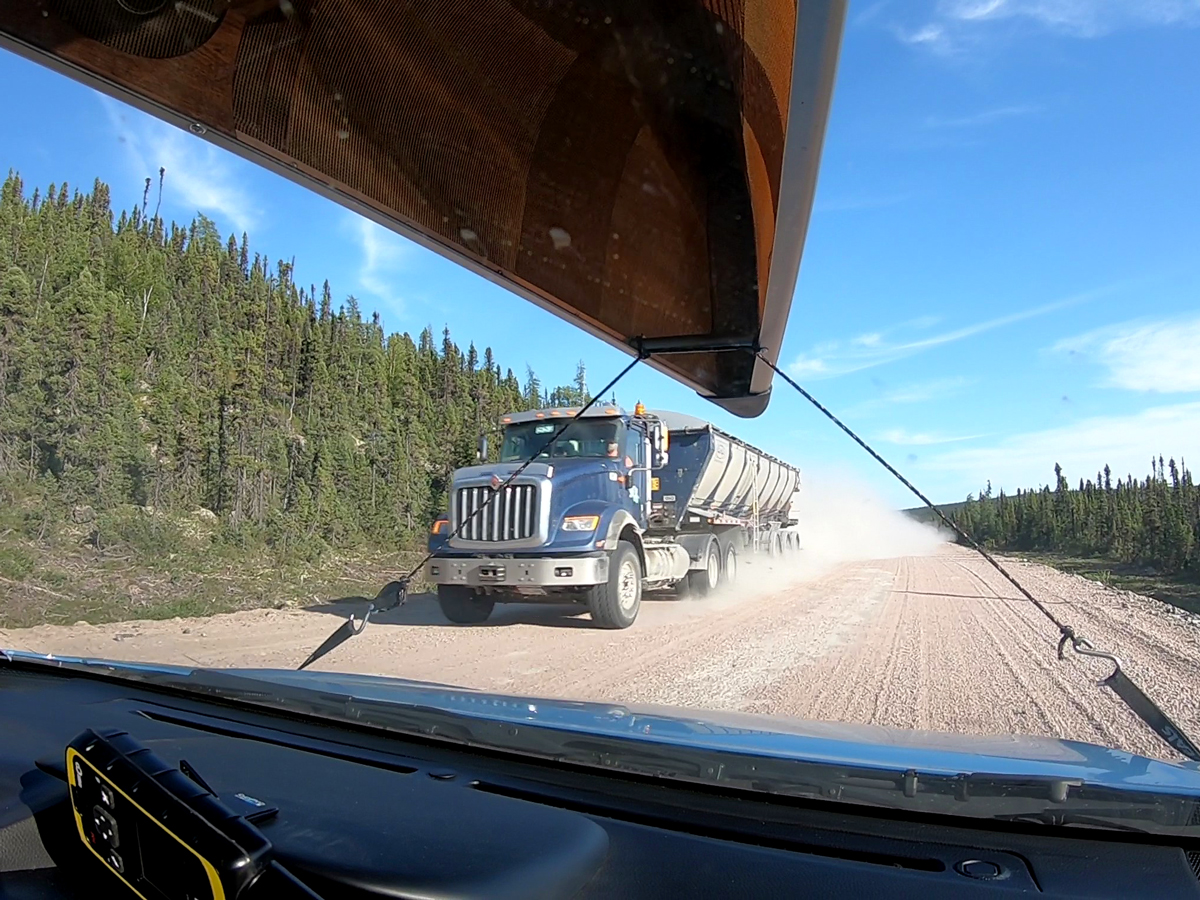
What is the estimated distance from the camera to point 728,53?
3.24m

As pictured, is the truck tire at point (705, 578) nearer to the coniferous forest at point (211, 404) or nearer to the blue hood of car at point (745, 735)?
the coniferous forest at point (211, 404)

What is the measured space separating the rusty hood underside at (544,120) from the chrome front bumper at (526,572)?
4.67 metres

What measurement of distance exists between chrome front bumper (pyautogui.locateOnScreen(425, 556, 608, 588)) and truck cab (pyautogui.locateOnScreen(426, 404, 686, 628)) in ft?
0.04

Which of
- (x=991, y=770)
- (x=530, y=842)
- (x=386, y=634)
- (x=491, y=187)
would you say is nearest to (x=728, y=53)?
(x=491, y=187)

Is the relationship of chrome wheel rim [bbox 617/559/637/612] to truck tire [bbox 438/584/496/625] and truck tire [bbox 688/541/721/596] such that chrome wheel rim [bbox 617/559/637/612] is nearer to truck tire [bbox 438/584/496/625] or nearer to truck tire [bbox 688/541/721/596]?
truck tire [bbox 438/584/496/625]

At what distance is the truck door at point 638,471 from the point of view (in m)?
11.5

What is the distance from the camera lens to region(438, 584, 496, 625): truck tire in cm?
1024

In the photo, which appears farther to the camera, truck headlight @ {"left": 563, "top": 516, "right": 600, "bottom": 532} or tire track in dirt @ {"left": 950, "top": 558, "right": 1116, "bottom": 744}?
truck headlight @ {"left": 563, "top": 516, "right": 600, "bottom": 532}

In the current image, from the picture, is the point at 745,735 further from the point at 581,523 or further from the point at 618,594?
the point at 618,594

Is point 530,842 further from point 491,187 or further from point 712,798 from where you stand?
point 491,187

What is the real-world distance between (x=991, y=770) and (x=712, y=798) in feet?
2.22

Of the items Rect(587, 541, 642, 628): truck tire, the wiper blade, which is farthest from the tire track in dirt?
Rect(587, 541, 642, 628): truck tire

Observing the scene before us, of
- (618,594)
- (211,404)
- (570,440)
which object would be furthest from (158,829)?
(211,404)

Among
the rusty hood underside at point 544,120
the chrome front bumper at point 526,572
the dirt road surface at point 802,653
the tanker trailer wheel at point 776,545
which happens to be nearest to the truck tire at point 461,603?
the dirt road surface at point 802,653
